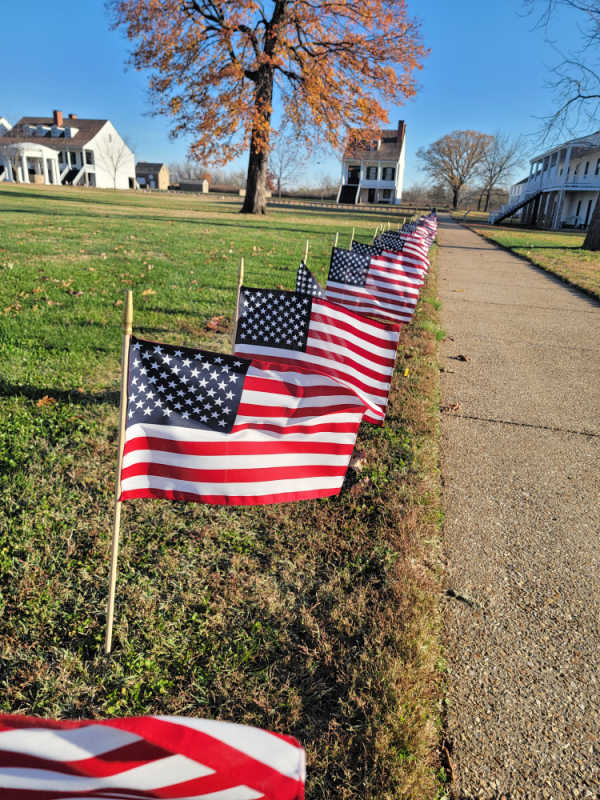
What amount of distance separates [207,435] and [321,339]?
1807 mm

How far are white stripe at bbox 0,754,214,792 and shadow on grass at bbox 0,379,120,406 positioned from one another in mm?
3270

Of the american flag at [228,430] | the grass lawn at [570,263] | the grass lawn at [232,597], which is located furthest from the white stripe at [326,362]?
the grass lawn at [570,263]

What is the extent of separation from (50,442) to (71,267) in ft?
20.7

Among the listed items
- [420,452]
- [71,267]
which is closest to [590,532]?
[420,452]

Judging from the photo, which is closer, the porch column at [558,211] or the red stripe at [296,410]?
the red stripe at [296,410]

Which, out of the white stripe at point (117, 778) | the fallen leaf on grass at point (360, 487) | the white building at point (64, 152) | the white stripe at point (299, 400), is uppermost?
the white building at point (64, 152)

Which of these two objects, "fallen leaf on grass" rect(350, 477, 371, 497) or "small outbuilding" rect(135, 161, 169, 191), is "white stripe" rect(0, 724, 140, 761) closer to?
"fallen leaf on grass" rect(350, 477, 371, 497)

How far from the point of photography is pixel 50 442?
3.62 m

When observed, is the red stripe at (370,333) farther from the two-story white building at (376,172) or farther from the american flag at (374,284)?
the two-story white building at (376,172)

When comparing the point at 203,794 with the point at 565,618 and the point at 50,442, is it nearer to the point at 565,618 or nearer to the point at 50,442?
the point at 565,618

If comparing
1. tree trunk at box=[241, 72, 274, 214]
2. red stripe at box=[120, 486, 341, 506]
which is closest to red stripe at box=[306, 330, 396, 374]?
red stripe at box=[120, 486, 341, 506]

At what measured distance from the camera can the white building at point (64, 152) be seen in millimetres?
57812

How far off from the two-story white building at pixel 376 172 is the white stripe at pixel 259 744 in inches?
2859

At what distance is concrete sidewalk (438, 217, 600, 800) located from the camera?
1897 millimetres
